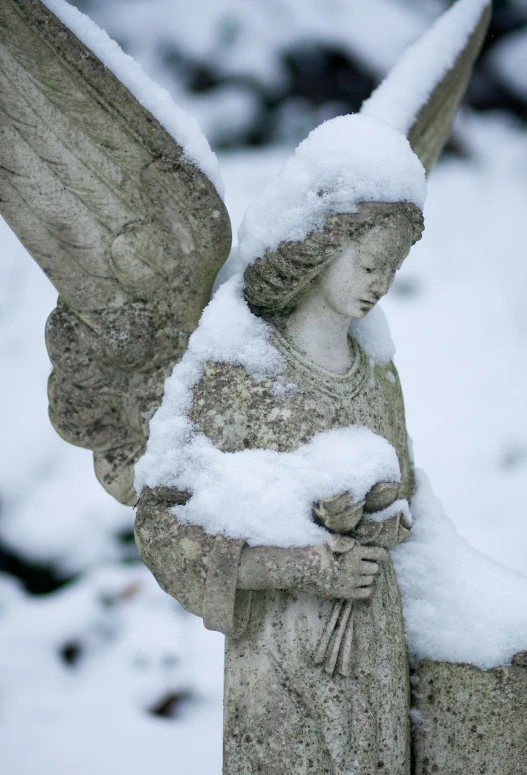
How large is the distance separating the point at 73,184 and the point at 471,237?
2.71 metres

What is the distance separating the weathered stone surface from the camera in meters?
1.80

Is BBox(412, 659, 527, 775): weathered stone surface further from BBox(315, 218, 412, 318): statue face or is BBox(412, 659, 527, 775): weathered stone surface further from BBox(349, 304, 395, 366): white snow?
BBox(315, 218, 412, 318): statue face

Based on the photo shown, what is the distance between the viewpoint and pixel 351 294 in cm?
166

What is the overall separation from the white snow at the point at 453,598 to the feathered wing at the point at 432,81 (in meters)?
0.89

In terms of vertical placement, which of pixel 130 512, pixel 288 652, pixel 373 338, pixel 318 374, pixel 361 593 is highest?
pixel 373 338

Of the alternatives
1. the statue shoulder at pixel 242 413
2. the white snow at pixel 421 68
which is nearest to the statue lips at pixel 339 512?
the statue shoulder at pixel 242 413

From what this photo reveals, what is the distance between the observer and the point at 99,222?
5.90ft

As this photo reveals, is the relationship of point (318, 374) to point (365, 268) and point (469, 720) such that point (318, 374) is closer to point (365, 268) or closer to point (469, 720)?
point (365, 268)

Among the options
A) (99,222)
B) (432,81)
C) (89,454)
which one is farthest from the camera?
(89,454)

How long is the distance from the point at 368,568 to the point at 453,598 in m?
0.35

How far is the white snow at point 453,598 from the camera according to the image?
183 cm

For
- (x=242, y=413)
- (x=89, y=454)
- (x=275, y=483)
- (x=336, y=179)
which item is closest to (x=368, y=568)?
(x=275, y=483)

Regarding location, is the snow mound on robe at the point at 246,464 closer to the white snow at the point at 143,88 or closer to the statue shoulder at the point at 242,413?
the statue shoulder at the point at 242,413

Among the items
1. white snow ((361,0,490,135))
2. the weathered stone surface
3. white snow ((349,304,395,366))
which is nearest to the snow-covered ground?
the weathered stone surface
